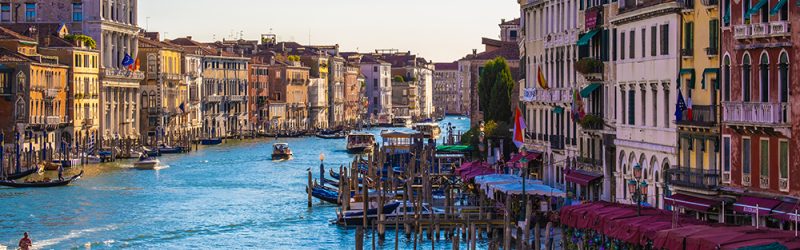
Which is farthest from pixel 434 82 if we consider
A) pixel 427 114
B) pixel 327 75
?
pixel 327 75

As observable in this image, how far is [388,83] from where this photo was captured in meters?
116

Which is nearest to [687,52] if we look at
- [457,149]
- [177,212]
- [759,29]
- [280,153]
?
[759,29]

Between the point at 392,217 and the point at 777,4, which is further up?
the point at 777,4

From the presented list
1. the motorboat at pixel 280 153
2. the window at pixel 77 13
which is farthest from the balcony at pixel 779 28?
the window at pixel 77 13

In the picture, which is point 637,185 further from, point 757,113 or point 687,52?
point 757,113

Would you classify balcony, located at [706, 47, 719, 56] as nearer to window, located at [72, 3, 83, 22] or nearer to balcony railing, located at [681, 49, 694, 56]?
balcony railing, located at [681, 49, 694, 56]

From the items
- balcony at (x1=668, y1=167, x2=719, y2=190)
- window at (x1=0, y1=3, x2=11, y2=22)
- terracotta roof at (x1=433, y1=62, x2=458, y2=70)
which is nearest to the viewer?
balcony at (x1=668, y1=167, x2=719, y2=190)

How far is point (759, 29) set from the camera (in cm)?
1612

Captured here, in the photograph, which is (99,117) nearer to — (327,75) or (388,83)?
(327,75)

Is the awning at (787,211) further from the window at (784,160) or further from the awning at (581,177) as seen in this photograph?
the awning at (581,177)

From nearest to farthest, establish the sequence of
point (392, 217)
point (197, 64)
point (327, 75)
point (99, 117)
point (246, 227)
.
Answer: point (392, 217)
point (246, 227)
point (99, 117)
point (197, 64)
point (327, 75)

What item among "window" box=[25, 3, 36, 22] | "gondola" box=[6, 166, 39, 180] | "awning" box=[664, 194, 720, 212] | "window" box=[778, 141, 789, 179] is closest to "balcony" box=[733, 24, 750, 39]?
"window" box=[778, 141, 789, 179]

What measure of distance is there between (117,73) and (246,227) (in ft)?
100

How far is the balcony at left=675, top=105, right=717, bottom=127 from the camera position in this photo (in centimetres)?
1770
